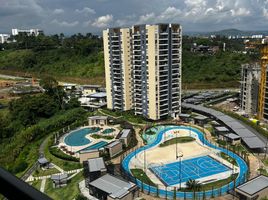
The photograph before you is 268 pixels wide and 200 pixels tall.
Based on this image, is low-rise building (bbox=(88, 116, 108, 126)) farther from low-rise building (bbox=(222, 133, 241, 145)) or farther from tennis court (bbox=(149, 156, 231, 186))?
low-rise building (bbox=(222, 133, 241, 145))

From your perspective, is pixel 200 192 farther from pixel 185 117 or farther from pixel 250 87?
pixel 250 87

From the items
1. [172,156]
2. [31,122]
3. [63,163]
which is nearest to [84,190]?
[63,163]

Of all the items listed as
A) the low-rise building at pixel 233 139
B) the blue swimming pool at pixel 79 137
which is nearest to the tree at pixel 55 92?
the blue swimming pool at pixel 79 137

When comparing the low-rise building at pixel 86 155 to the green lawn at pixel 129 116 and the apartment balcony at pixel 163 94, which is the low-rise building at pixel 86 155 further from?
the apartment balcony at pixel 163 94

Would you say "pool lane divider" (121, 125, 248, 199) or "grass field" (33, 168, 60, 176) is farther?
"grass field" (33, 168, 60, 176)

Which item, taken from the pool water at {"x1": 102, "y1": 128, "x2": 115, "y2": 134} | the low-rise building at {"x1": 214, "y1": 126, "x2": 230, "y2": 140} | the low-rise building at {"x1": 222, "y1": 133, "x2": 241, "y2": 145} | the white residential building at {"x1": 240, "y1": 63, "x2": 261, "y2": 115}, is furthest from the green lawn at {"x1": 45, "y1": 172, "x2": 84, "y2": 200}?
the white residential building at {"x1": 240, "y1": 63, "x2": 261, "y2": 115}

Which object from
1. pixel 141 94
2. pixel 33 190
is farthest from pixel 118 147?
pixel 33 190
